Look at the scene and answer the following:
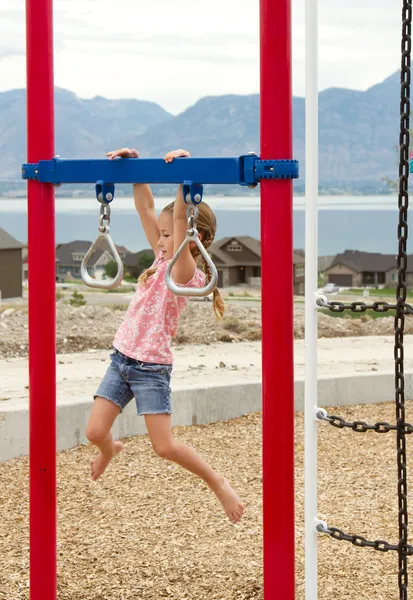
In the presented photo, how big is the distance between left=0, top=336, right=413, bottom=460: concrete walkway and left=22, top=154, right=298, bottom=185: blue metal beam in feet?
6.55

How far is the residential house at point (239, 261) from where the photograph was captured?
8.49 metres

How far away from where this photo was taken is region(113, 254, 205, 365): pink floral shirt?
2973 millimetres

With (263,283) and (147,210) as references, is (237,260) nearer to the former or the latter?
(147,210)

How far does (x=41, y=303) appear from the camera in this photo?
2762mm

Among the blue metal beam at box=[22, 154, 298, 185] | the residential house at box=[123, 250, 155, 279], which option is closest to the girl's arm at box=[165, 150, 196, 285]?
the blue metal beam at box=[22, 154, 298, 185]

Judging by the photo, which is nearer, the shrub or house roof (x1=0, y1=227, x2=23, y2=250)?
the shrub

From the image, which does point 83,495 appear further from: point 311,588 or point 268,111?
point 268,111

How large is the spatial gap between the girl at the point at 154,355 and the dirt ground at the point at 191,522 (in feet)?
1.13

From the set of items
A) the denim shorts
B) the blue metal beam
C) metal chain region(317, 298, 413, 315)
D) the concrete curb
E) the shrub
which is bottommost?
the concrete curb

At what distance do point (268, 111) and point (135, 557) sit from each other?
67.2 inches

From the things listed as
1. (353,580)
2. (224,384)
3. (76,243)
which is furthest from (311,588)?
(76,243)

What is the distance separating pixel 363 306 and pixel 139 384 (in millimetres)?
930

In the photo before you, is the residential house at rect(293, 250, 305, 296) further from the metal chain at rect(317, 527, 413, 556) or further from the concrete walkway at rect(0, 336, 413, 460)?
the metal chain at rect(317, 527, 413, 556)

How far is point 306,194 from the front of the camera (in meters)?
2.45
